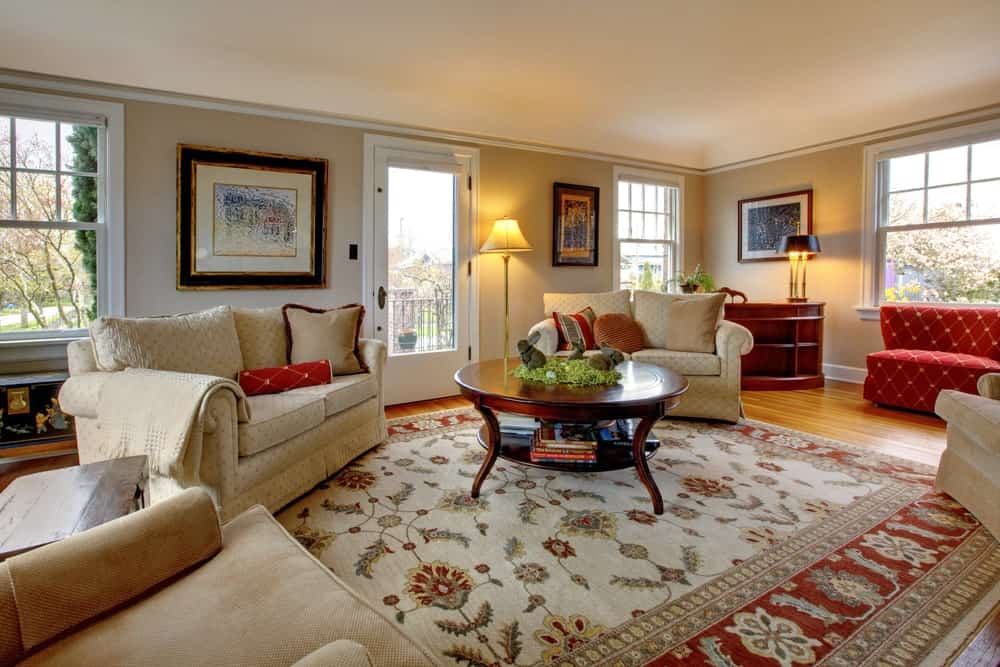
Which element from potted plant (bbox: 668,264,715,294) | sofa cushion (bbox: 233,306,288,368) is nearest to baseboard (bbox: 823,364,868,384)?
potted plant (bbox: 668,264,715,294)

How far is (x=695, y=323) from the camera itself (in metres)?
4.16

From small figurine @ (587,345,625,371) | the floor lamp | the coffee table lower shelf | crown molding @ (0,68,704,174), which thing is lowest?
the coffee table lower shelf

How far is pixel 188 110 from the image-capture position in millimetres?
3734

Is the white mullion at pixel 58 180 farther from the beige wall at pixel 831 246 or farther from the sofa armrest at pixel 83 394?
the beige wall at pixel 831 246

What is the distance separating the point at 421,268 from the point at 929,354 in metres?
4.04

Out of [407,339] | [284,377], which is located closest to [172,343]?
[284,377]

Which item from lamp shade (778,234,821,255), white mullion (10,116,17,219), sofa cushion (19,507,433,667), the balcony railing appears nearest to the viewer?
sofa cushion (19,507,433,667)

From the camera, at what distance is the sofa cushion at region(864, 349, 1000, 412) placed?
3.89m

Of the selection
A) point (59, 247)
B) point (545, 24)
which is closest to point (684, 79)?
point (545, 24)

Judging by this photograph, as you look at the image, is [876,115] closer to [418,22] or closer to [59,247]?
[418,22]

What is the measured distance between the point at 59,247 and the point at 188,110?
47.3 inches

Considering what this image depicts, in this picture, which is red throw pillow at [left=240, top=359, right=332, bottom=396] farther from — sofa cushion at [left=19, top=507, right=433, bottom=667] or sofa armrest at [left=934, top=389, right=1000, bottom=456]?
sofa armrest at [left=934, top=389, right=1000, bottom=456]

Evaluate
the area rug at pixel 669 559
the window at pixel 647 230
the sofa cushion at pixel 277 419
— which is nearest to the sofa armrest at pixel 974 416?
the area rug at pixel 669 559

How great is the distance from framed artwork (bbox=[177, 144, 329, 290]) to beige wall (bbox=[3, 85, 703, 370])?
0.24 feet
